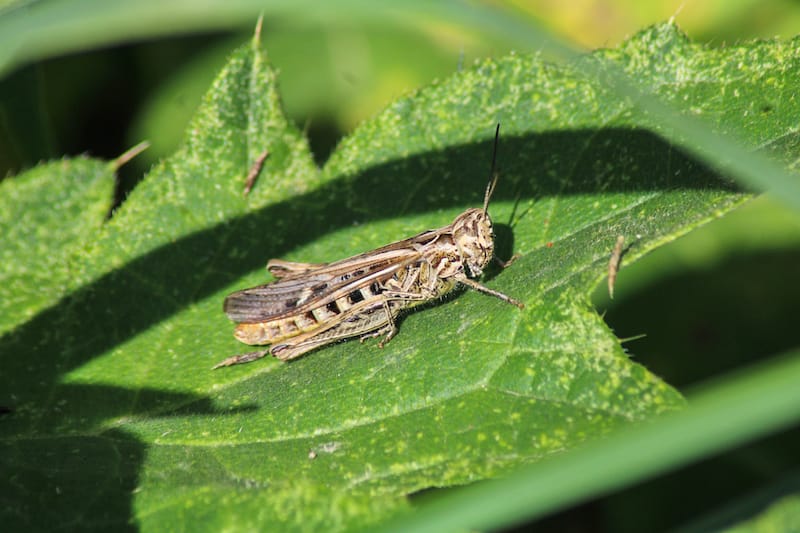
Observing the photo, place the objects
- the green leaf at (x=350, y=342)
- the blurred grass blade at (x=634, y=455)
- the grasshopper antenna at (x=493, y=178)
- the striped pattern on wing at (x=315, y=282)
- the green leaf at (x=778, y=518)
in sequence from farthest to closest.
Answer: the striped pattern on wing at (x=315, y=282)
the grasshopper antenna at (x=493, y=178)
the green leaf at (x=778, y=518)
the green leaf at (x=350, y=342)
the blurred grass blade at (x=634, y=455)

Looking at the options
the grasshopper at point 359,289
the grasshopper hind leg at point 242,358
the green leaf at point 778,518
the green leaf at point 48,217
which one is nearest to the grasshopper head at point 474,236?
the grasshopper at point 359,289

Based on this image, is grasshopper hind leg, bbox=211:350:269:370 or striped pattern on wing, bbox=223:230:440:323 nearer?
grasshopper hind leg, bbox=211:350:269:370

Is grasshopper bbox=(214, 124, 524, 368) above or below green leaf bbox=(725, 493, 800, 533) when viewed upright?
above

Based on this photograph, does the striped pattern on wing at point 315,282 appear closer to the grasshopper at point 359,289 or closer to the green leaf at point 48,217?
the grasshopper at point 359,289

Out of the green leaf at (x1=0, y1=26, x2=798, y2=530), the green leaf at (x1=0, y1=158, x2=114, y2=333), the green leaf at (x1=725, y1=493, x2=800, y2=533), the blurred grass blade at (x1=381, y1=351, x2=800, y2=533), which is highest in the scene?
the green leaf at (x1=0, y1=158, x2=114, y2=333)

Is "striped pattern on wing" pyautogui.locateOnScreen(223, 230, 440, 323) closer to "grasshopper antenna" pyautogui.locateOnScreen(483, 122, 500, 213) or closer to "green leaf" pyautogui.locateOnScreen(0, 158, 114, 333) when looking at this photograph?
"grasshopper antenna" pyautogui.locateOnScreen(483, 122, 500, 213)

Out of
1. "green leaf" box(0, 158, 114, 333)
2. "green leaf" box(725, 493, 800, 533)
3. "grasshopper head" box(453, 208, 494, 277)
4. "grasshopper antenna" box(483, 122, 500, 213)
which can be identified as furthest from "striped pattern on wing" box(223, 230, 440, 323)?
"green leaf" box(725, 493, 800, 533)
